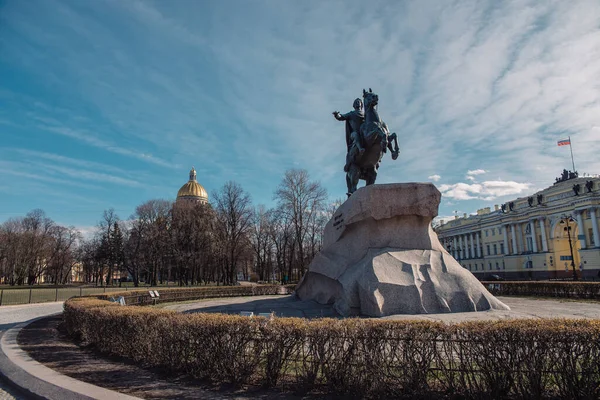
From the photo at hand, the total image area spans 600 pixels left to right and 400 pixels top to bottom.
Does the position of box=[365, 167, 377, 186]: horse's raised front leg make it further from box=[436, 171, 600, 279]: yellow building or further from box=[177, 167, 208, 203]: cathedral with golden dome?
box=[177, 167, 208, 203]: cathedral with golden dome

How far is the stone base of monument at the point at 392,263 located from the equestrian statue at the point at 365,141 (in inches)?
83.4

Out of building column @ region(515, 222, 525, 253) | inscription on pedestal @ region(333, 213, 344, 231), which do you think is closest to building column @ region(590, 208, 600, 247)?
building column @ region(515, 222, 525, 253)

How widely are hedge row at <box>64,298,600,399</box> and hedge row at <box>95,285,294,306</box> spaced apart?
14134mm

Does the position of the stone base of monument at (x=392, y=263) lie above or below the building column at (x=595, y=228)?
below

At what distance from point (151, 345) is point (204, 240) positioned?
40.3 metres

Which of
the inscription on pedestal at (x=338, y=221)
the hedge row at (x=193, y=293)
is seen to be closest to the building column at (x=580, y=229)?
the hedge row at (x=193, y=293)

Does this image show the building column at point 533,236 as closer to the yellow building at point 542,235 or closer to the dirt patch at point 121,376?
the yellow building at point 542,235

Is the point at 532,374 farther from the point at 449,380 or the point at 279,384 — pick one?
the point at 279,384

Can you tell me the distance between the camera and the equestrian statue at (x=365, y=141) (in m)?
12.8

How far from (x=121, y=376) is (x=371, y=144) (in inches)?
392

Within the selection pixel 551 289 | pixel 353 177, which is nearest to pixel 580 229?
pixel 551 289

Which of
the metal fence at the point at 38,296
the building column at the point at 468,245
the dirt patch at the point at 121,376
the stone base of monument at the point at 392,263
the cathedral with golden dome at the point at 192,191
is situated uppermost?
the cathedral with golden dome at the point at 192,191

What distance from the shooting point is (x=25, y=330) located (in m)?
11.4

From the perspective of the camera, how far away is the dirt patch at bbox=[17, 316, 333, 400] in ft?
17.0
